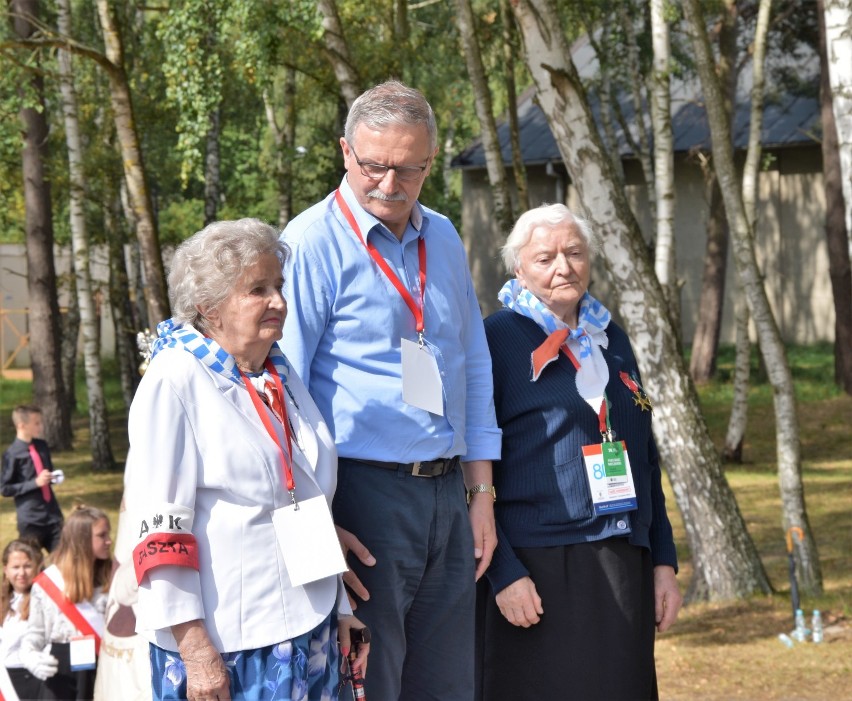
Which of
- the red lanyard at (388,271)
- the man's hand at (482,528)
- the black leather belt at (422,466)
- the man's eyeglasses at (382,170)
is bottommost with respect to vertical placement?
the man's hand at (482,528)

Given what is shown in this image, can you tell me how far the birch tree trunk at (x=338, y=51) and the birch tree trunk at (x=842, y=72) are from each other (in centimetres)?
643

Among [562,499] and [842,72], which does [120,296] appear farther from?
[562,499]

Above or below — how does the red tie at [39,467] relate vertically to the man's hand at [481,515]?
below

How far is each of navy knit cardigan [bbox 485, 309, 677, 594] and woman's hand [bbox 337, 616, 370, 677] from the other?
2.22 feet

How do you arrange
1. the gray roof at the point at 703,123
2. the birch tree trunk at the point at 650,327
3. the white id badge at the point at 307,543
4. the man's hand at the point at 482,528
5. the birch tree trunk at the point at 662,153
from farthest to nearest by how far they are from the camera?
the gray roof at the point at 703,123
the birch tree trunk at the point at 662,153
the birch tree trunk at the point at 650,327
the man's hand at the point at 482,528
the white id badge at the point at 307,543

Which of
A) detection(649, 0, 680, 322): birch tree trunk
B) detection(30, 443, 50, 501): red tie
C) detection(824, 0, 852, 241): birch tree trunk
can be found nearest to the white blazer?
detection(824, 0, 852, 241): birch tree trunk

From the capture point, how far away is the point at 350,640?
2.98 metres

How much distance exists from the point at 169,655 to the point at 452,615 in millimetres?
812

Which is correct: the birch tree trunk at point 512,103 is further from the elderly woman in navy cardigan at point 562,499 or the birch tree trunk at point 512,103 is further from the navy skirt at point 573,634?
the navy skirt at point 573,634

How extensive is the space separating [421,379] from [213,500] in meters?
0.64

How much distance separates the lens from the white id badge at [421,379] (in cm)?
308

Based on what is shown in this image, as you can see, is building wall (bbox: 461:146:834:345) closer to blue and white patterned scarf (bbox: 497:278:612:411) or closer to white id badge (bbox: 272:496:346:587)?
blue and white patterned scarf (bbox: 497:278:612:411)

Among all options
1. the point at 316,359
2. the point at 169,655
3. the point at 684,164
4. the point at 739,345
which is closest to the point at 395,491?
the point at 316,359

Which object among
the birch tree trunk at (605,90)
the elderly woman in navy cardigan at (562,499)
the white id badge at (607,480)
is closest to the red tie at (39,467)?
the elderly woman in navy cardigan at (562,499)
